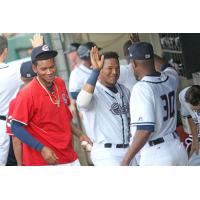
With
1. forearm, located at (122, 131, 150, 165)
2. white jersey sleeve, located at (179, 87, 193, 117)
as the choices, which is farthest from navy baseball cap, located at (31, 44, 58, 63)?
white jersey sleeve, located at (179, 87, 193, 117)

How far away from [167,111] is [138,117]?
204mm

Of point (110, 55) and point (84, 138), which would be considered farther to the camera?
point (84, 138)

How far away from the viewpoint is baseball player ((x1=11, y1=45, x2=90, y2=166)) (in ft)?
14.7

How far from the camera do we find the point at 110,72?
4.43m

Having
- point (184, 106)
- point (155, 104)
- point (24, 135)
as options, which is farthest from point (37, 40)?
point (184, 106)

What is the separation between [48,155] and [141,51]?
97 centimetres

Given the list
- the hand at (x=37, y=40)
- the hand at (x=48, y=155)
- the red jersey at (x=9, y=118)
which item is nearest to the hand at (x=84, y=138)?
the hand at (x=48, y=155)

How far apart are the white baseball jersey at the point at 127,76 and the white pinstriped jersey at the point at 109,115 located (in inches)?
1.5

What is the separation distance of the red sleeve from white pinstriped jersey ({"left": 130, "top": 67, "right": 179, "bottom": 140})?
697 millimetres

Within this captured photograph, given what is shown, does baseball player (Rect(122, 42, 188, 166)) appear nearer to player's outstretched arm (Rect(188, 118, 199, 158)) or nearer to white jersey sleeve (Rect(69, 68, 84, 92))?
player's outstretched arm (Rect(188, 118, 199, 158))

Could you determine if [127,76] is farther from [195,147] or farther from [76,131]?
[195,147]
